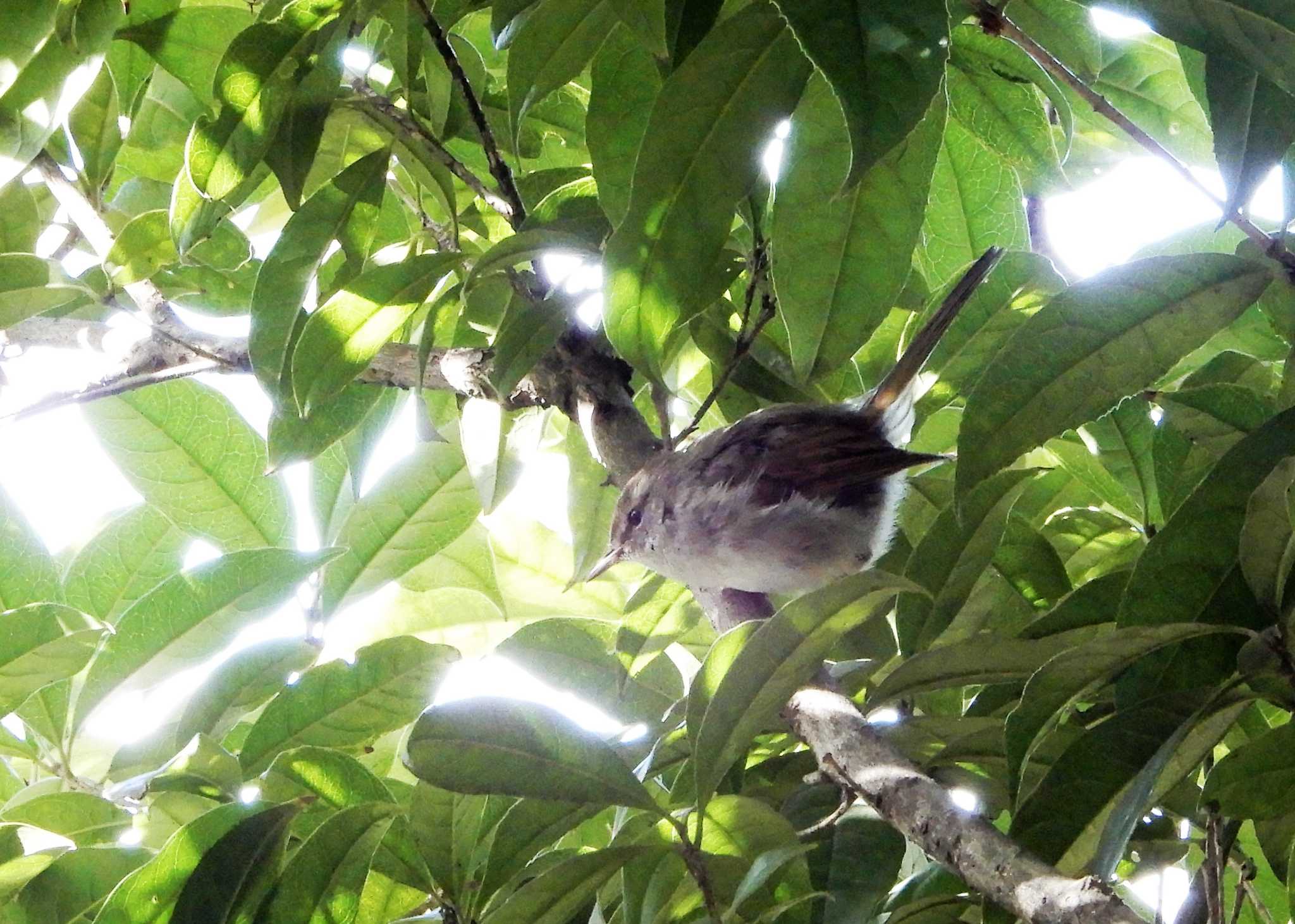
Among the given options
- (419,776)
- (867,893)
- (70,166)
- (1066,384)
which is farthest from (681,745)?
(70,166)

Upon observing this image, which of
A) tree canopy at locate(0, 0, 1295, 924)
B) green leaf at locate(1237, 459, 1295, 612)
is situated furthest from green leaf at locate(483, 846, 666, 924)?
green leaf at locate(1237, 459, 1295, 612)

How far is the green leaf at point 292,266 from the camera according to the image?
6.70 ft

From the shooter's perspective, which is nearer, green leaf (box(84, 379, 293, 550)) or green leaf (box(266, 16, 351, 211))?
green leaf (box(266, 16, 351, 211))

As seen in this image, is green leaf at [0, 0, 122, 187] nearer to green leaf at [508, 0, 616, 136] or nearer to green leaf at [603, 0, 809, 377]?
green leaf at [508, 0, 616, 136]

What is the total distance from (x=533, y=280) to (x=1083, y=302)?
1.06 metres

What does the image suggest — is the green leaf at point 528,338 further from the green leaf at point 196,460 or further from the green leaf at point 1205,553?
the green leaf at point 196,460

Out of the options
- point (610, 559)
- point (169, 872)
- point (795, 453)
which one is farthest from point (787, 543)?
point (169, 872)

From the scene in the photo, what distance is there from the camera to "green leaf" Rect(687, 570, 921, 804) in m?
1.47

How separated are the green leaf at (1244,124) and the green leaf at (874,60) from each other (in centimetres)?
49

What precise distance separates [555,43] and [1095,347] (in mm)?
841

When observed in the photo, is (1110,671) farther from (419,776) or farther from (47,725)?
(47,725)

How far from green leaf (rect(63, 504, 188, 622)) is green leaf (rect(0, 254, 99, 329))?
2.35 feet

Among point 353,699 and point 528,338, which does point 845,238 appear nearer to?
point 528,338

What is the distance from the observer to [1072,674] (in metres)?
1.39
